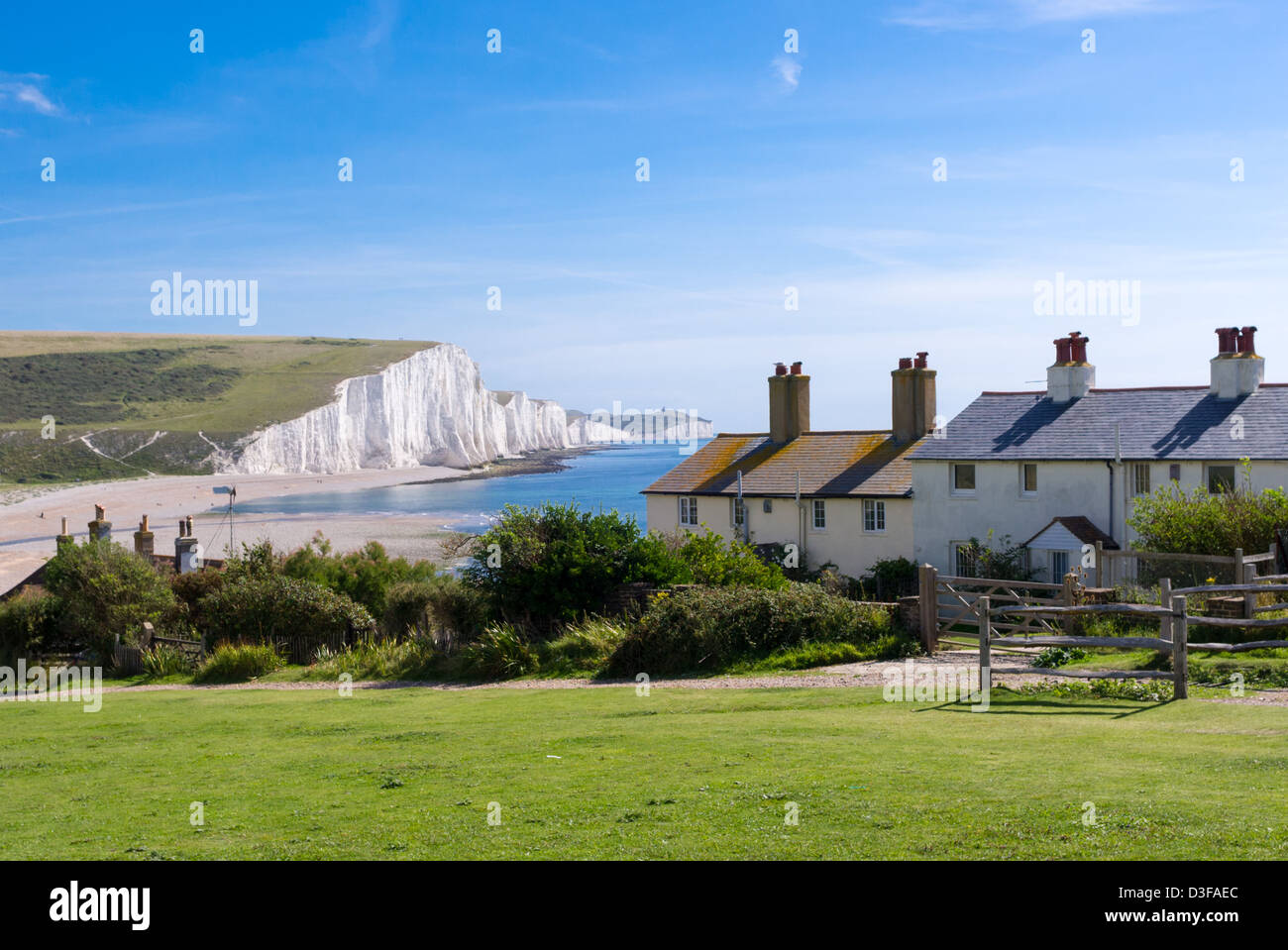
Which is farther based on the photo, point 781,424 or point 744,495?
point 781,424

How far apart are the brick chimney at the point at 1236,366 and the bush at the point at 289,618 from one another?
92.8 ft

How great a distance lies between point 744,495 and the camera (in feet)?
148

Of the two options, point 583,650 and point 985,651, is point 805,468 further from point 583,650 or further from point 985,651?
point 985,651

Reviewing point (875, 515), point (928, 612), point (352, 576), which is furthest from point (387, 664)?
point (875, 515)

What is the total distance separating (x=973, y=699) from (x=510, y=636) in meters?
11.8

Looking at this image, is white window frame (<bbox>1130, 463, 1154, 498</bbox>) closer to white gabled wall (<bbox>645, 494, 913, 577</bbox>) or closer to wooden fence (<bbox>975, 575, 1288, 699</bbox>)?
white gabled wall (<bbox>645, 494, 913, 577</bbox>)

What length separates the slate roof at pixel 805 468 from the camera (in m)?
42.6

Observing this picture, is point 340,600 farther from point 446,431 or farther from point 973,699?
point 446,431

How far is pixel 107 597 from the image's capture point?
103ft

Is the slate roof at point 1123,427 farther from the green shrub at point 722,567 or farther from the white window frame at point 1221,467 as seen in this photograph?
the green shrub at point 722,567

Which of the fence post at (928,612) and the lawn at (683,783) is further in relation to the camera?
the fence post at (928,612)

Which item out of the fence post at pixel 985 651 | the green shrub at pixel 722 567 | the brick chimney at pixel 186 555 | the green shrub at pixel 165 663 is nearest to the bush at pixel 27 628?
the brick chimney at pixel 186 555

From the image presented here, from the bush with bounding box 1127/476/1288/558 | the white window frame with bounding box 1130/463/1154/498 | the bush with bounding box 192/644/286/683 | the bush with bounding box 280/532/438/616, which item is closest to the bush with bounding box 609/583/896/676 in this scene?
the bush with bounding box 1127/476/1288/558
